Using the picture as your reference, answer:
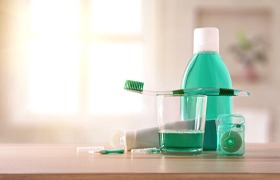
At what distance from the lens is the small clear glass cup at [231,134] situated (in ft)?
3.06

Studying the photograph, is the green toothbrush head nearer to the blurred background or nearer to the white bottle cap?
the white bottle cap

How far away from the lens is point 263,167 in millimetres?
745

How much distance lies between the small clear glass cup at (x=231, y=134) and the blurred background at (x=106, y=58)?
2.63 m

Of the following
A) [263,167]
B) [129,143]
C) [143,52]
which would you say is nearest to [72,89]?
[143,52]

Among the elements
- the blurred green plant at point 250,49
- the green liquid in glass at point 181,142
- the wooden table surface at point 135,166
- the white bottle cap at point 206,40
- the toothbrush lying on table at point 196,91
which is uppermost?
the blurred green plant at point 250,49

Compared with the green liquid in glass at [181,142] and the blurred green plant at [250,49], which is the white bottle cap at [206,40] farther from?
the blurred green plant at [250,49]

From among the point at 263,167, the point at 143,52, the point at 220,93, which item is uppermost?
the point at 143,52

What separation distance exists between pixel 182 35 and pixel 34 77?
976mm

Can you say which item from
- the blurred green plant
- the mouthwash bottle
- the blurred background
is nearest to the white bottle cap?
the mouthwash bottle

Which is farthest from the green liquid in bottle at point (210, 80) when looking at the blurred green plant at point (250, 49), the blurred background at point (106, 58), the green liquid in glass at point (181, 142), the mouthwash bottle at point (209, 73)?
the blurred green plant at point (250, 49)

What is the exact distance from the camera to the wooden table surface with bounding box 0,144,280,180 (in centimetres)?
65

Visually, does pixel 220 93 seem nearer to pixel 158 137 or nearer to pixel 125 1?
pixel 158 137

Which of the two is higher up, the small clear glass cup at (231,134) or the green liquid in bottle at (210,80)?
the green liquid in bottle at (210,80)

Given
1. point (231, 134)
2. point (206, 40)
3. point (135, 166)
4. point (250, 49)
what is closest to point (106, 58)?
point (250, 49)
